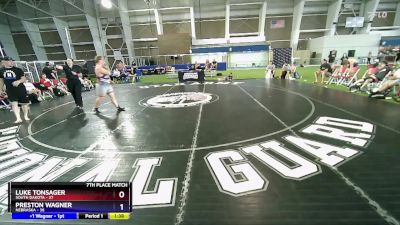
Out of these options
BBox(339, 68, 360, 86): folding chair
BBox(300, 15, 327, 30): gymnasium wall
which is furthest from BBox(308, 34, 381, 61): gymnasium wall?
BBox(339, 68, 360, 86): folding chair

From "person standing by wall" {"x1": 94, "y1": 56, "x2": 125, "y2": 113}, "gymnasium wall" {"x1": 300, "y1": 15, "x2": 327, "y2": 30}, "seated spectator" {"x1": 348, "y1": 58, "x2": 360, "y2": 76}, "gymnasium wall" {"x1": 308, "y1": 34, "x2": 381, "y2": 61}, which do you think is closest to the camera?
"person standing by wall" {"x1": 94, "y1": 56, "x2": 125, "y2": 113}

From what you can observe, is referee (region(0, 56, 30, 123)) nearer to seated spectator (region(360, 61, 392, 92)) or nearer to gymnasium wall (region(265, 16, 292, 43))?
seated spectator (region(360, 61, 392, 92))

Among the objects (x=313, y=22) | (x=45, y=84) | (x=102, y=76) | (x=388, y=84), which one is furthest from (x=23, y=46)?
(x=313, y=22)

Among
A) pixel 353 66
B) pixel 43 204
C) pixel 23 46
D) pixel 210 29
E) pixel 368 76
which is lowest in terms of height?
pixel 43 204

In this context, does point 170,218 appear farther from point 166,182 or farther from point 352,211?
Result: point 352,211

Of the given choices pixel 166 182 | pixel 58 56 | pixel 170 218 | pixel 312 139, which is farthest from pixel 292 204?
pixel 58 56

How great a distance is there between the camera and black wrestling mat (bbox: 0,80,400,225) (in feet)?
7.74

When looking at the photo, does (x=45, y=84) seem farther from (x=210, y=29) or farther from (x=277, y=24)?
(x=277, y=24)

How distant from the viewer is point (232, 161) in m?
3.44

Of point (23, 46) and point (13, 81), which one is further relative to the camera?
point (23, 46)

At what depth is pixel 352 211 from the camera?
7.41 ft

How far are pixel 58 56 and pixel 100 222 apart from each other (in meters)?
36.1
